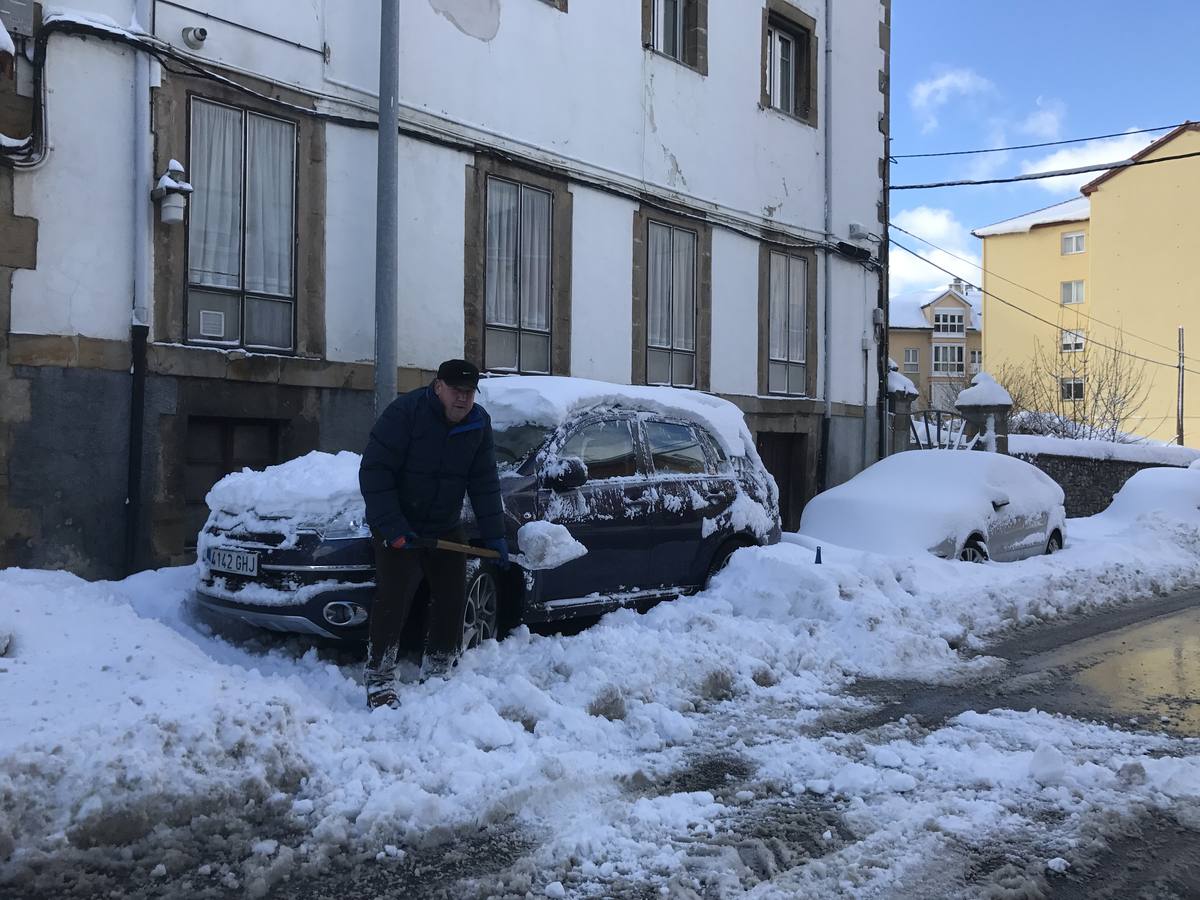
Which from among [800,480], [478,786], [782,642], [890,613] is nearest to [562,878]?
[478,786]

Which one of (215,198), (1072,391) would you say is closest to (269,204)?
(215,198)

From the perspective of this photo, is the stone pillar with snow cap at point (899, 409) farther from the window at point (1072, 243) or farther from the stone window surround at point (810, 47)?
the window at point (1072, 243)

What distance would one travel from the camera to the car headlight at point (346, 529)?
18.8ft

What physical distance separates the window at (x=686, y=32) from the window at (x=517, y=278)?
339cm

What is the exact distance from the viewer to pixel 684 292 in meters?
13.6

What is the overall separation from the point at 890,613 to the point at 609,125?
7310mm

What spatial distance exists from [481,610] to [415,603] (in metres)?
0.46

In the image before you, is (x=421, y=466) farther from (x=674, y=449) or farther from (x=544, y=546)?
(x=674, y=449)

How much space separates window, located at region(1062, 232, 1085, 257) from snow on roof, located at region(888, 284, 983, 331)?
20576 mm

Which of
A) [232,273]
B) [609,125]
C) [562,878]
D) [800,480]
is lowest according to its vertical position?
[562,878]

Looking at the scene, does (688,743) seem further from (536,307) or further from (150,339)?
(536,307)

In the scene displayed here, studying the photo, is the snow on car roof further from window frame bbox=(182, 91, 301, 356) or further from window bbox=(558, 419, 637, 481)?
window frame bbox=(182, 91, 301, 356)

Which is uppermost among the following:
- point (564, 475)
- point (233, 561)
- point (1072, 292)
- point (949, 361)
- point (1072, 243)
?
point (1072, 243)

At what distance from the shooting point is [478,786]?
4246mm
